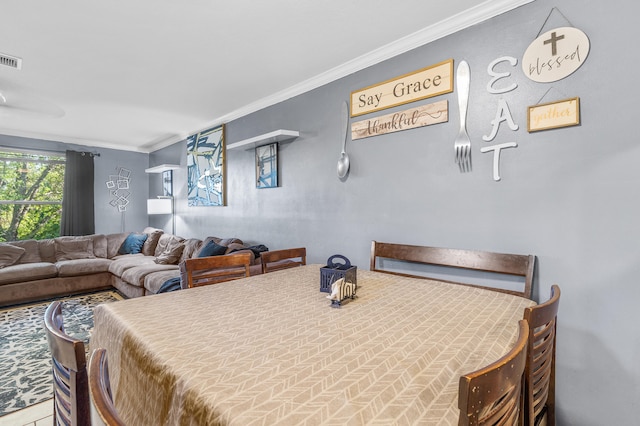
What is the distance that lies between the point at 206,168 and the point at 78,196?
271 cm

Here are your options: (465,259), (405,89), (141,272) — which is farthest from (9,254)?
(465,259)

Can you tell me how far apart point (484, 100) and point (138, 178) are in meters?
6.27

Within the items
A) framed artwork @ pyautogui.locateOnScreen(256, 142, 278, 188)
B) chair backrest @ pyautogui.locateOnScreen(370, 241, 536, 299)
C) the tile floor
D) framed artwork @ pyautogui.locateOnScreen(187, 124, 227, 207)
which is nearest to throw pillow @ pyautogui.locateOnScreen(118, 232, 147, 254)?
framed artwork @ pyautogui.locateOnScreen(187, 124, 227, 207)

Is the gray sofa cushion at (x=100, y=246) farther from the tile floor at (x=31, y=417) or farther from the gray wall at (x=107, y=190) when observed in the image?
the tile floor at (x=31, y=417)

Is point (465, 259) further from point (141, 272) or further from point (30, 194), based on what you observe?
point (30, 194)

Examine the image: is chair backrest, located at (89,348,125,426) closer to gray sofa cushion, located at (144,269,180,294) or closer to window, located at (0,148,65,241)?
gray sofa cushion, located at (144,269,180,294)

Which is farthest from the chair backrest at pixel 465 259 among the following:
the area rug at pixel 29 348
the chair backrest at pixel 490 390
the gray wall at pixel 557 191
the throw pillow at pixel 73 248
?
the throw pillow at pixel 73 248

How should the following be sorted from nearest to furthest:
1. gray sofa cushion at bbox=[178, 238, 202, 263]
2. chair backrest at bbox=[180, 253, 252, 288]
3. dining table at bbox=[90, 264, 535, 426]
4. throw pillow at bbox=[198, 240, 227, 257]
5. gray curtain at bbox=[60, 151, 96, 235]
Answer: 1. dining table at bbox=[90, 264, 535, 426]
2. chair backrest at bbox=[180, 253, 252, 288]
3. throw pillow at bbox=[198, 240, 227, 257]
4. gray sofa cushion at bbox=[178, 238, 202, 263]
5. gray curtain at bbox=[60, 151, 96, 235]

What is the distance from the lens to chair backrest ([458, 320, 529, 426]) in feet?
1.74

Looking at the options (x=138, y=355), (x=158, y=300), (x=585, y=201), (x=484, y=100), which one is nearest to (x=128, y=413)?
(x=138, y=355)

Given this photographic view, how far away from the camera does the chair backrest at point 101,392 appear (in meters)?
0.51

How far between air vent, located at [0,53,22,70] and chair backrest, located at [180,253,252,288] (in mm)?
2312

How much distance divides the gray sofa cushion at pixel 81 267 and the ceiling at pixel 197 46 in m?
1.99

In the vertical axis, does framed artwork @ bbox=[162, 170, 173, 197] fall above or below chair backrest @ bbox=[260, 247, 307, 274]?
above
